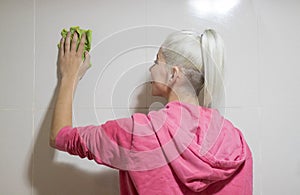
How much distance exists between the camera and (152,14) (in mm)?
1281

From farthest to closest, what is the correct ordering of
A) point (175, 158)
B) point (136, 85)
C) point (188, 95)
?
point (136, 85) < point (188, 95) < point (175, 158)

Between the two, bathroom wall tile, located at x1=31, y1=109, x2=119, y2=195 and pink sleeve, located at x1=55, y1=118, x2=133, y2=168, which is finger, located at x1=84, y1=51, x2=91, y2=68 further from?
pink sleeve, located at x1=55, y1=118, x2=133, y2=168

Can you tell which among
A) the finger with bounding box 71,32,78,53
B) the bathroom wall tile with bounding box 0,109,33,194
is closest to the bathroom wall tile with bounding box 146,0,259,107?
the finger with bounding box 71,32,78,53

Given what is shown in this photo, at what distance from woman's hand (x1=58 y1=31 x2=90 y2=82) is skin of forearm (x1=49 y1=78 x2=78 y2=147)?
2 centimetres

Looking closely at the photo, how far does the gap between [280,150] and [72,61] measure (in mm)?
802

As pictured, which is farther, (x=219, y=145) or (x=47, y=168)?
(x=47, y=168)

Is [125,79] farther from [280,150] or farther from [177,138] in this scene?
[280,150]

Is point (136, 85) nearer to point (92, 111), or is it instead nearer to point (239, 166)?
point (92, 111)

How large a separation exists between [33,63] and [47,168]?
1.24ft

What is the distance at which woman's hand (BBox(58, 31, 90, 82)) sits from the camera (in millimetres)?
1210

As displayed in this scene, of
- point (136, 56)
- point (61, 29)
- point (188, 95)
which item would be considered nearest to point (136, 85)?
point (136, 56)

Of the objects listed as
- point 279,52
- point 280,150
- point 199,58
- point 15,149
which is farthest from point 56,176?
point 279,52

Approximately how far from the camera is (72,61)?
3.99 ft

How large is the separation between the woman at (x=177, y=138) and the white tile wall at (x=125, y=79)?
0.17 metres
